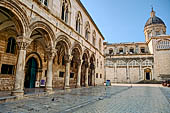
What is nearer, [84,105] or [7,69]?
[84,105]

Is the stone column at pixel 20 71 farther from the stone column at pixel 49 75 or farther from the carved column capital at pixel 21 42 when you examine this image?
the stone column at pixel 49 75

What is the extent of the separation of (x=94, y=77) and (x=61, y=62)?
710 centimetres

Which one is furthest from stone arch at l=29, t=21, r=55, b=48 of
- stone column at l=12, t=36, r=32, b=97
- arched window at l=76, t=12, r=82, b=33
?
arched window at l=76, t=12, r=82, b=33

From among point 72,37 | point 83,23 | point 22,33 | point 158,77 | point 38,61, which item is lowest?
point 158,77

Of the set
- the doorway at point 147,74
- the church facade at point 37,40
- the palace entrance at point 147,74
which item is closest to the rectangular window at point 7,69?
the church facade at point 37,40

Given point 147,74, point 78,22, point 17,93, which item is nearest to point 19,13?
point 17,93

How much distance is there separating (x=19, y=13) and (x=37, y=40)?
21.6 ft

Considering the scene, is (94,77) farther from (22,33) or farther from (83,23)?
(22,33)

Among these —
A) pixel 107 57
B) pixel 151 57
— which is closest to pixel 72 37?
pixel 107 57

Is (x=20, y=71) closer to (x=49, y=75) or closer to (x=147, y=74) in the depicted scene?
(x=49, y=75)

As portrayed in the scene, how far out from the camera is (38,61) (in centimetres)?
1384

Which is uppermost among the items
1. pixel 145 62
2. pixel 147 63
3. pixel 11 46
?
pixel 145 62

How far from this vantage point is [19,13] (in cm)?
715

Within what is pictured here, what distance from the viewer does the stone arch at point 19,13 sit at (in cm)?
649
